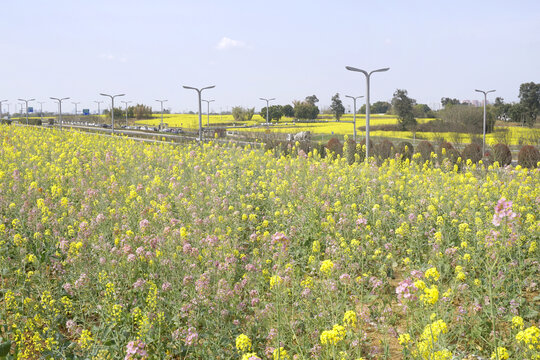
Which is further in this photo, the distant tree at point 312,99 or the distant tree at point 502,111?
the distant tree at point 312,99

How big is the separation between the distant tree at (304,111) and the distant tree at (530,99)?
33541 mm

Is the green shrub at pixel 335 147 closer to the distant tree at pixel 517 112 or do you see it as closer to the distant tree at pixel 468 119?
the distant tree at pixel 468 119

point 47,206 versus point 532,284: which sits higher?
point 47,206

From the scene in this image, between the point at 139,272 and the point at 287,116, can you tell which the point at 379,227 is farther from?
the point at 287,116

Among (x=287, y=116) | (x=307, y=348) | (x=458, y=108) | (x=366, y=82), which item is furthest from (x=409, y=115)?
(x=307, y=348)

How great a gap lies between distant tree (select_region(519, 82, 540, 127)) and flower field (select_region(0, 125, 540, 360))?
57.7 meters

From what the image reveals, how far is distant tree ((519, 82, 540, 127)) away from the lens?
60.7 m

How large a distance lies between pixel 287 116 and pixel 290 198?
82.3m

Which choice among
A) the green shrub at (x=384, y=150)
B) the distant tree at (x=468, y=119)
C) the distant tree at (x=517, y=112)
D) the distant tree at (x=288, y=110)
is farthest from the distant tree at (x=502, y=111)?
the green shrub at (x=384, y=150)

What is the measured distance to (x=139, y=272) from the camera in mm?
5711

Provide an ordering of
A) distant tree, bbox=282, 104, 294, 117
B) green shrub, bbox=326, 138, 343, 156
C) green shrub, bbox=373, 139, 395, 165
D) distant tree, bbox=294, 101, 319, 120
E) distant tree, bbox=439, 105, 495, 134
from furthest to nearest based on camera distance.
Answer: distant tree, bbox=282, 104, 294, 117 → distant tree, bbox=294, 101, 319, 120 → distant tree, bbox=439, 105, 495, 134 → green shrub, bbox=326, 138, 343, 156 → green shrub, bbox=373, 139, 395, 165

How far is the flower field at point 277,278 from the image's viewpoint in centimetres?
418

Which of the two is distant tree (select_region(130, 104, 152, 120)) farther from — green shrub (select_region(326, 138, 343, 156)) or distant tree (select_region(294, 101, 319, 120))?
green shrub (select_region(326, 138, 343, 156))

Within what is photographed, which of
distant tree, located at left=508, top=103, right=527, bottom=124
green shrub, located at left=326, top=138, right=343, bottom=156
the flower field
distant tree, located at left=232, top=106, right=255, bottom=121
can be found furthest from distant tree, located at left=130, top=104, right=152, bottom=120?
the flower field
